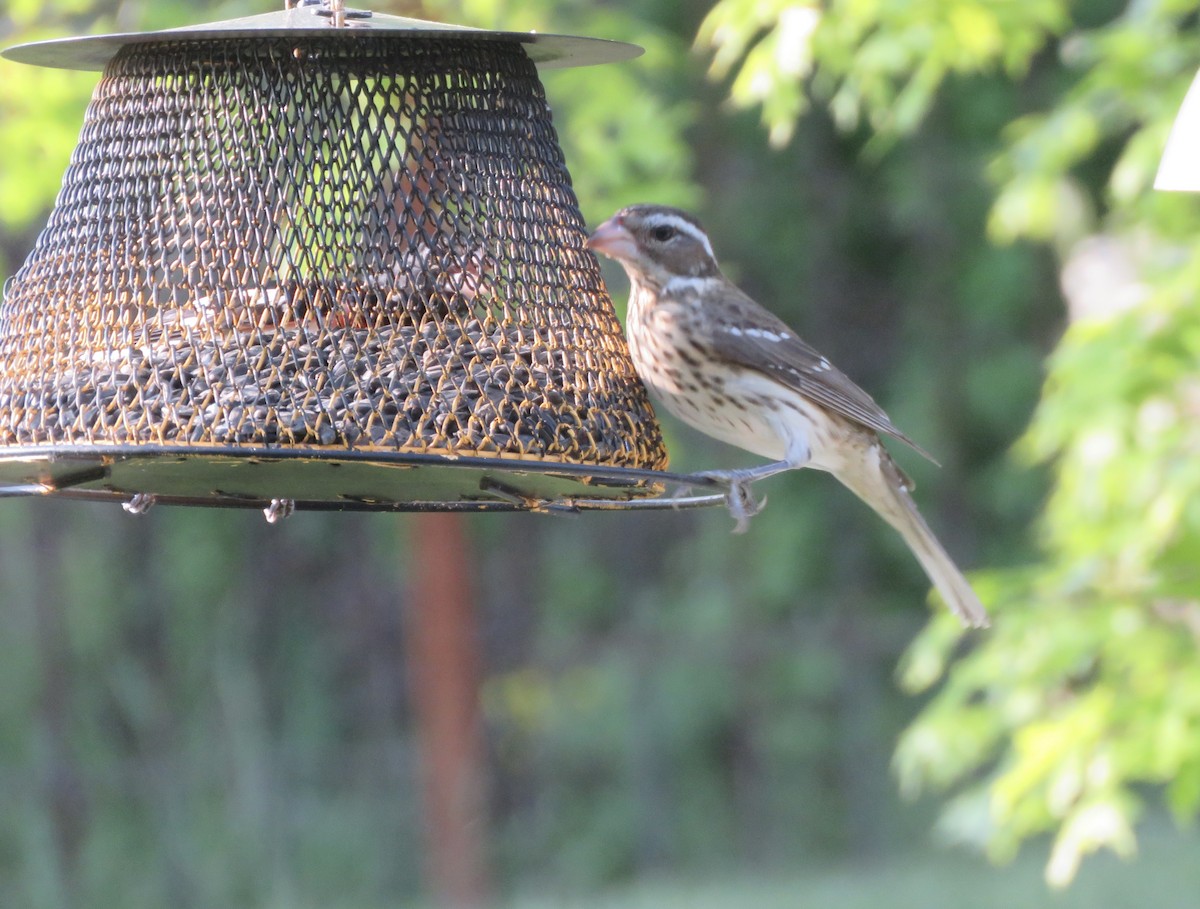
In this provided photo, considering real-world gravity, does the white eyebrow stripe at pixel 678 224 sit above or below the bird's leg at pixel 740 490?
above

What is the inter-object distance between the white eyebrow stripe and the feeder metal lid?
708mm

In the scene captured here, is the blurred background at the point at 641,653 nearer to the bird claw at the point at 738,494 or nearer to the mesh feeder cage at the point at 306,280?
the bird claw at the point at 738,494

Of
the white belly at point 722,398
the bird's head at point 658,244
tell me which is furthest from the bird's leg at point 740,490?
the bird's head at point 658,244

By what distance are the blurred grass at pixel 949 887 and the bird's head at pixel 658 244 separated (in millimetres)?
6889

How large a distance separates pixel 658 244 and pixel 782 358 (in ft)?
1.46

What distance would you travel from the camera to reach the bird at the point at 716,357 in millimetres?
4219

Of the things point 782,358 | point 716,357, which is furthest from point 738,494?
point 782,358

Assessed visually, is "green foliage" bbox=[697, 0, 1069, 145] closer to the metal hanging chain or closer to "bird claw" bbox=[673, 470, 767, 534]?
"bird claw" bbox=[673, 470, 767, 534]

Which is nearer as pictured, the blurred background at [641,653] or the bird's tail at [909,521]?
the bird's tail at [909,521]

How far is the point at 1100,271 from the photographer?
8.58 m

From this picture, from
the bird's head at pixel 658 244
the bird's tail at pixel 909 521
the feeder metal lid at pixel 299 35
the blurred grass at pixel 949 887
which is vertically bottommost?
the blurred grass at pixel 949 887

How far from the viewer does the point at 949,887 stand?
1102 cm

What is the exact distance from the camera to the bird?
422 centimetres

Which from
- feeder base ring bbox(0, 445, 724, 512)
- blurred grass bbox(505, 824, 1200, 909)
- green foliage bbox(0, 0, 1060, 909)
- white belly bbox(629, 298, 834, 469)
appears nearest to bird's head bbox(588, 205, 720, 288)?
white belly bbox(629, 298, 834, 469)
